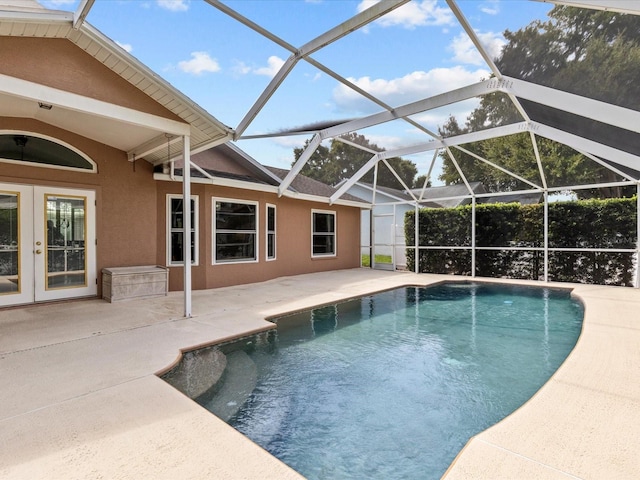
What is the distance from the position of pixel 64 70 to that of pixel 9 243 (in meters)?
3.54

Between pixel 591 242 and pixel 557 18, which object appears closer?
pixel 557 18

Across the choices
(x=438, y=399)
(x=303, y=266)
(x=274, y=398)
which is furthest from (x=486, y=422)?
(x=303, y=266)

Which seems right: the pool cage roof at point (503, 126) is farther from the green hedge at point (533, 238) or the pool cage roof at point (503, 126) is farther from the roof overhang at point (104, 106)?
the green hedge at point (533, 238)

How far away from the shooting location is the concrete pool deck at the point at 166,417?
84.8 inches

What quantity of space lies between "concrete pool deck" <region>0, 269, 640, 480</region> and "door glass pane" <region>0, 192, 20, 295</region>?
1176 mm

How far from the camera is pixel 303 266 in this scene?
12.2 metres

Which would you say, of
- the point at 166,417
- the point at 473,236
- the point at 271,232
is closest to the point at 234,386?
the point at 166,417

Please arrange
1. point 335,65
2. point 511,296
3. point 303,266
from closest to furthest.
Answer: point 335,65 → point 511,296 → point 303,266

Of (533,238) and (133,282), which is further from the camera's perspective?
(533,238)

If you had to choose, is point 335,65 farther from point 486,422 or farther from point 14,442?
point 14,442

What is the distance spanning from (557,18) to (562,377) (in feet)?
13.6

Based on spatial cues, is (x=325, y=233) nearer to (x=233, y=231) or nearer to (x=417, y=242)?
(x=417, y=242)

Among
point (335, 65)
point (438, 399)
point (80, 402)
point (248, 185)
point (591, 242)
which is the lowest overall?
point (438, 399)

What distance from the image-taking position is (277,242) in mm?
11070
